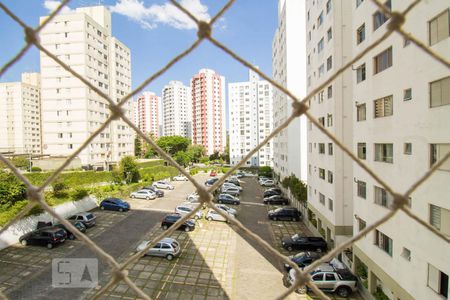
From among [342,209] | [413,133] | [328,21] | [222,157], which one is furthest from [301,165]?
[222,157]

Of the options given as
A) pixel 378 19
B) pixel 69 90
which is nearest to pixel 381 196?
pixel 378 19

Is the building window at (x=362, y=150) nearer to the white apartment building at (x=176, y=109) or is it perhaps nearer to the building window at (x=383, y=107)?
the building window at (x=383, y=107)

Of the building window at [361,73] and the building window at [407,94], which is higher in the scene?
the building window at [361,73]

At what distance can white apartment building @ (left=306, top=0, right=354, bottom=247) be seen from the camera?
12.7 metres

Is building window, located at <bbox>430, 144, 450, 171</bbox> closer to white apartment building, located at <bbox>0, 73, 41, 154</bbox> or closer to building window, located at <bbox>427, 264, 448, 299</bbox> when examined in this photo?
building window, located at <bbox>427, 264, 448, 299</bbox>

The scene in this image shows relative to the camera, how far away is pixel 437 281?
5918 mm

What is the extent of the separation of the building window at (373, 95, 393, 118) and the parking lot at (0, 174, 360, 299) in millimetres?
6468

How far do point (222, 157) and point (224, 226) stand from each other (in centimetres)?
5328

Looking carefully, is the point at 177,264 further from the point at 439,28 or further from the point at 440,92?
the point at 439,28

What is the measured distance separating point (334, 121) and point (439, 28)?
7130 mm

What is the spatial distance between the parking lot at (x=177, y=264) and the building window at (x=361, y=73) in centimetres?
733

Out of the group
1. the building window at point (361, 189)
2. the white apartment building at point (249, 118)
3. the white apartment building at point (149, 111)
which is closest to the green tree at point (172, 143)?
the white apartment building at point (249, 118)

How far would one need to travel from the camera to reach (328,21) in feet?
45.1

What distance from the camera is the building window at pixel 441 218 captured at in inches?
228
